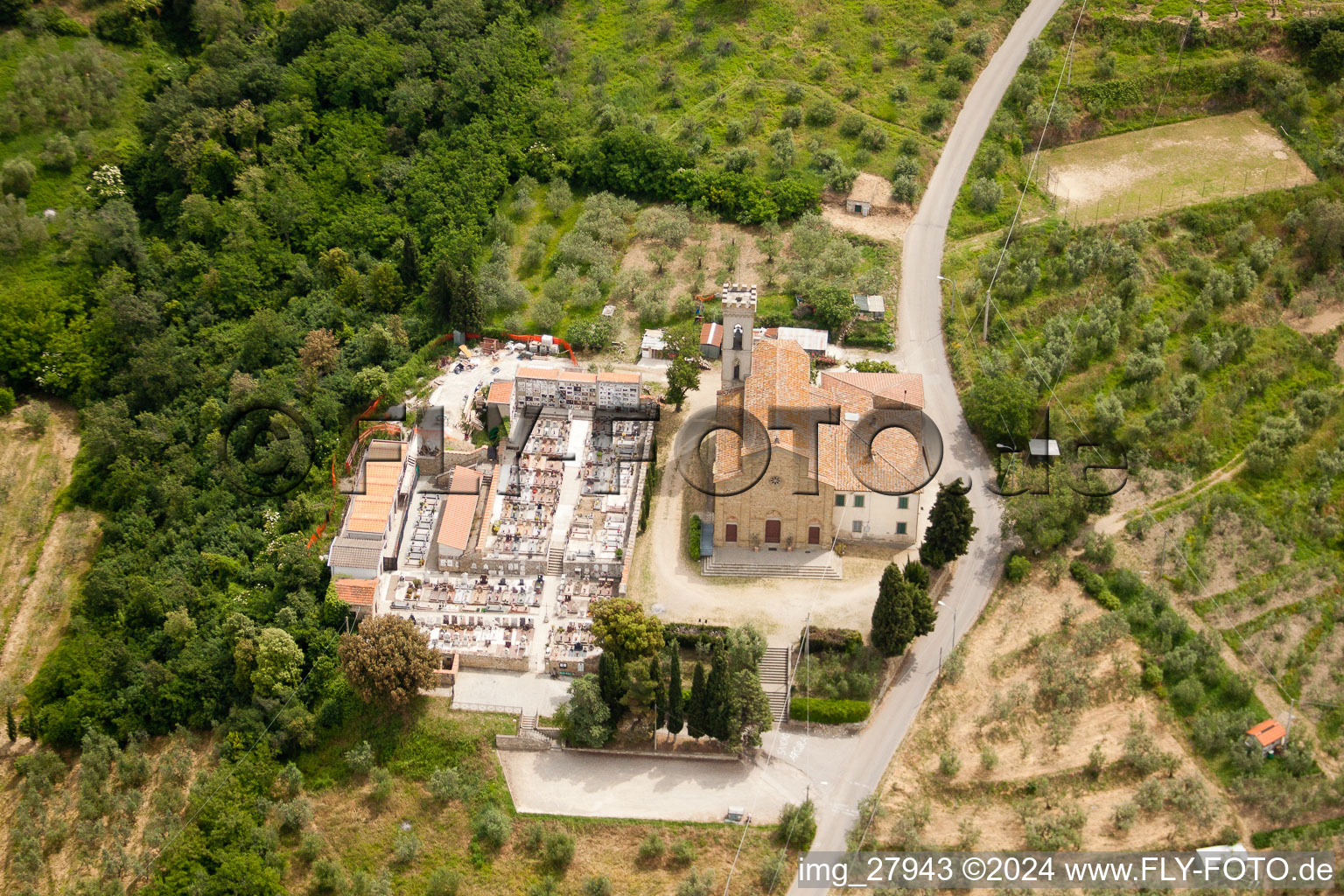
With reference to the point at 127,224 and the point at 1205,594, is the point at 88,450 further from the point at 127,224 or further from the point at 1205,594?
the point at 1205,594

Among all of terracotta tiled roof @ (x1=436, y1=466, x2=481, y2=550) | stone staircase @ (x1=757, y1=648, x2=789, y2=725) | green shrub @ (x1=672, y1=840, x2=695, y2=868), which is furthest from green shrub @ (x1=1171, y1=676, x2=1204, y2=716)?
terracotta tiled roof @ (x1=436, y1=466, x2=481, y2=550)

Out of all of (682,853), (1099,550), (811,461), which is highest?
(811,461)

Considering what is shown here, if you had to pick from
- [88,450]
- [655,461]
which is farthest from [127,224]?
[655,461]

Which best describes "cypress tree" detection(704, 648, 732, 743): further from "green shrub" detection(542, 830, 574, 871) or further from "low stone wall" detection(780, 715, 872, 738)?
"green shrub" detection(542, 830, 574, 871)

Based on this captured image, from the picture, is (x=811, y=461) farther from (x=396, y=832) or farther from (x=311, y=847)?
(x=311, y=847)

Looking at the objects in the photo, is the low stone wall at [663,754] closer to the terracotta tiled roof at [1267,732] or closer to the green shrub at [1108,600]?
the green shrub at [1108,600]

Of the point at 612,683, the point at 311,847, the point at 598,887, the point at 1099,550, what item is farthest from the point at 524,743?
the point at 1099,550
